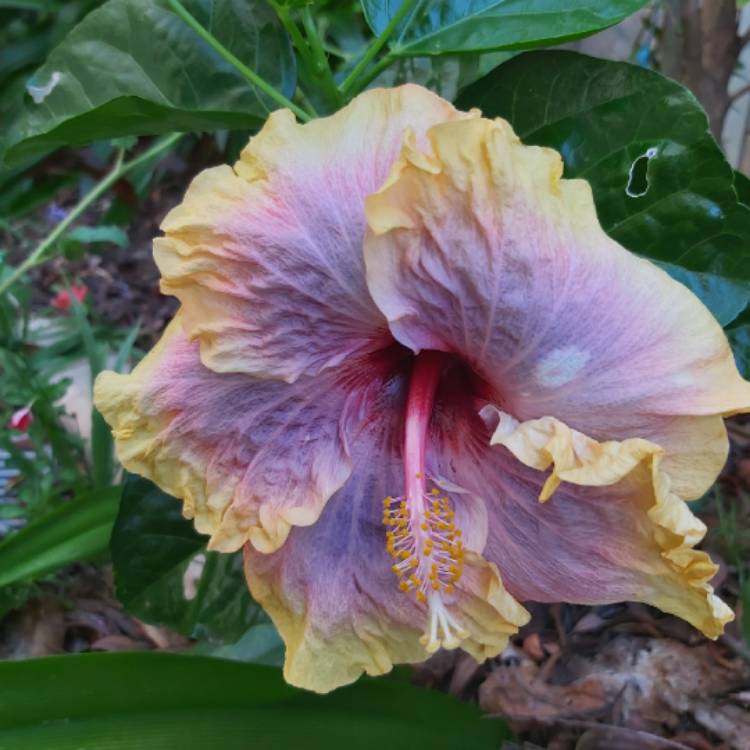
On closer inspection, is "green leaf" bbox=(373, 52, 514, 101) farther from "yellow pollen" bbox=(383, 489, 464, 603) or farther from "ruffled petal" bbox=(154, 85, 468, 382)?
"yellow pollen" bbox=(383, 489, 464, 603)

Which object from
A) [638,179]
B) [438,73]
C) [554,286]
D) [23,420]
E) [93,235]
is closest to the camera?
[554,286]

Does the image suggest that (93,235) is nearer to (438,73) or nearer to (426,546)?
(438,73)

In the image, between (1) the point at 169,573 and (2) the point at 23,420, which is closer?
(1) the point at 169,573

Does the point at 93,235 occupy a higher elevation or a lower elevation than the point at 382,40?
lower

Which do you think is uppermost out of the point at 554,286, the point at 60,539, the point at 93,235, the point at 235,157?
the point at 554,286

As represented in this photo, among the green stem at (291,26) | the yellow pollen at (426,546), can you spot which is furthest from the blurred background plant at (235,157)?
the yellow pollen at (426,546)

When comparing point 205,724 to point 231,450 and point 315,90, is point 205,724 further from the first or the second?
point 315,90

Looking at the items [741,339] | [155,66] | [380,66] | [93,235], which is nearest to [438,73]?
[380,66]

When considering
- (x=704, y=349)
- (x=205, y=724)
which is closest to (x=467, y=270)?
(x=704, y=349)
